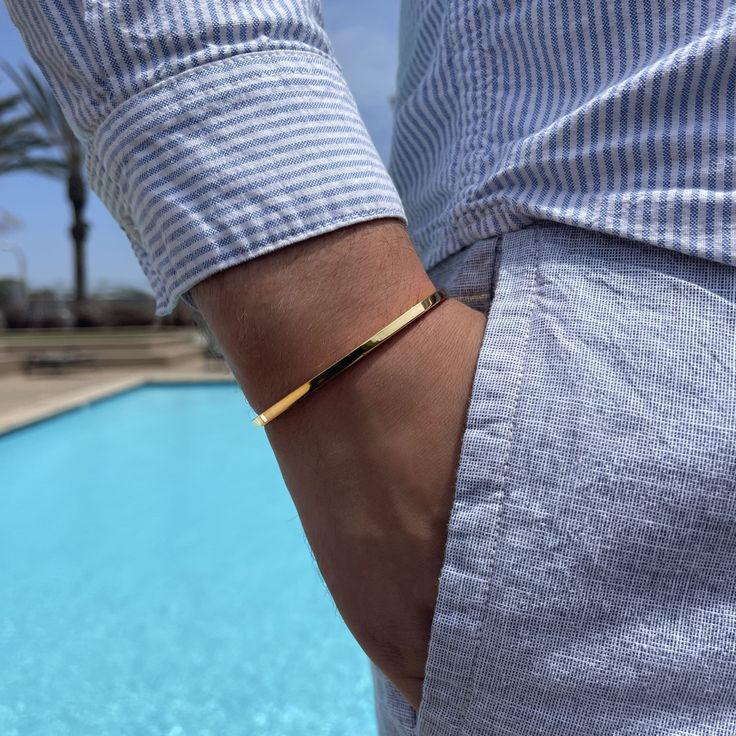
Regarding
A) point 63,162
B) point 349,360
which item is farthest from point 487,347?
point 63,162

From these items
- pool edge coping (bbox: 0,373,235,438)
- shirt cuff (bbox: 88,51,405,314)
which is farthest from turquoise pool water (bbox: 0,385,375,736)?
shirt cuff (bbox: 88,51,405,314)

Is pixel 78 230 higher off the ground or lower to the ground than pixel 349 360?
lower

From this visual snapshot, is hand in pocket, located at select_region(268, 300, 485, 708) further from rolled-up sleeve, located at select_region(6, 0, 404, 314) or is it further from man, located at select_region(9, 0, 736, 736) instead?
rolled-up sleeve, located at select_region(6, 0, 404, 314)

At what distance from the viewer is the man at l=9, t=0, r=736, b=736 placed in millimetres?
484

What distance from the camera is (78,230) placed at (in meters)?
19.7

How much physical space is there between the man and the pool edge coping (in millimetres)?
7186

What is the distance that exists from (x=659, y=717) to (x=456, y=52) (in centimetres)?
56

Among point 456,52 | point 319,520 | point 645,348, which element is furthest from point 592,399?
point 456,52

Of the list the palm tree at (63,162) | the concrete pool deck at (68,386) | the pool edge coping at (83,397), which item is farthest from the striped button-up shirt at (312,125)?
the palm tree at (63,162)

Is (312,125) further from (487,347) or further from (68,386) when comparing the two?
(68,386)

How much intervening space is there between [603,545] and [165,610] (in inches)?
147

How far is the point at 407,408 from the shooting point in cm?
51

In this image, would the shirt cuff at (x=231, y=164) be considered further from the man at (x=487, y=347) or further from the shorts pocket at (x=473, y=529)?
the shorts pocket at (x=473, y=529)

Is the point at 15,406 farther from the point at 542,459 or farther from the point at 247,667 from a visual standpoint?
the point at 542,459
